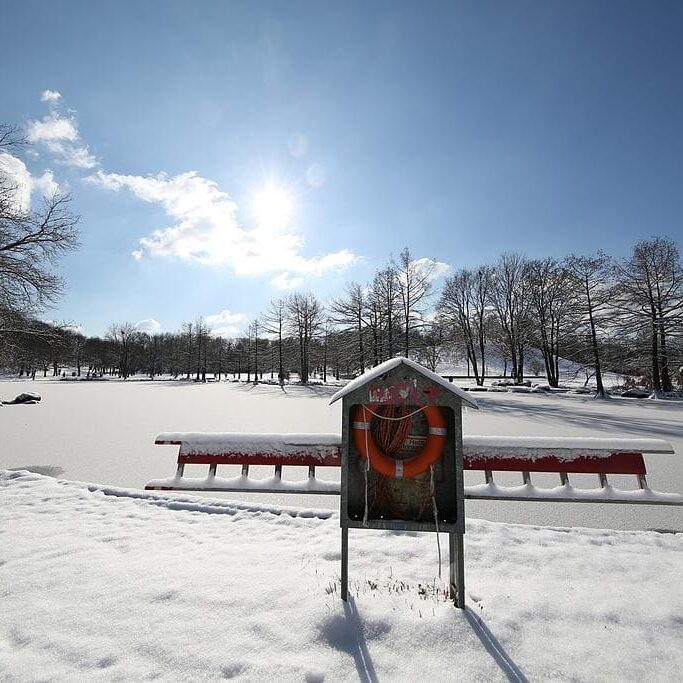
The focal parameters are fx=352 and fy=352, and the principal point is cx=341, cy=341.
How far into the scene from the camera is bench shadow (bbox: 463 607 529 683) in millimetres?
1892

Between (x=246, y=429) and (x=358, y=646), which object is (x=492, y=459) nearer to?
(x=358, y=646)

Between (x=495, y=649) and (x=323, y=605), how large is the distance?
3.60 feet

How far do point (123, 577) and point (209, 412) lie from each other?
1242cm

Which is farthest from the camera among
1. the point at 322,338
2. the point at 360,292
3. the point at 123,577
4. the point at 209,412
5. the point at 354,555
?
the point at 322,338

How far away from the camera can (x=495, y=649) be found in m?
2.06

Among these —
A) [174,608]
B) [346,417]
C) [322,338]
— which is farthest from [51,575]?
[322,338]

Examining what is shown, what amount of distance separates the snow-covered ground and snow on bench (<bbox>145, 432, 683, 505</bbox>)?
0.66 meters

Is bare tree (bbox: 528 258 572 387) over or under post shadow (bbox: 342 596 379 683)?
over

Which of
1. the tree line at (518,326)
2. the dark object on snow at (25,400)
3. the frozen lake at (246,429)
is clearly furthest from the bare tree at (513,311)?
the dark object on snow at (25,400)

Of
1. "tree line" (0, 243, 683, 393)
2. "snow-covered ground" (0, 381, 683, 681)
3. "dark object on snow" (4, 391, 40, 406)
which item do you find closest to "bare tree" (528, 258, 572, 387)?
"tree line" (0, 243, 683, 393)

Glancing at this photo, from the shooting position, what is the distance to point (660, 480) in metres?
5.64

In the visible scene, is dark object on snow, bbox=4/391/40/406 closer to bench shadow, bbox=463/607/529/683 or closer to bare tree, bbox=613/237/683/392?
bench shadow, bbox=463/607/529/683

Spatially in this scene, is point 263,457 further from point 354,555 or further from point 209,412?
point 209,412

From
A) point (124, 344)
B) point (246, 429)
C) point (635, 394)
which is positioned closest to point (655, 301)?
point (635, 394)
